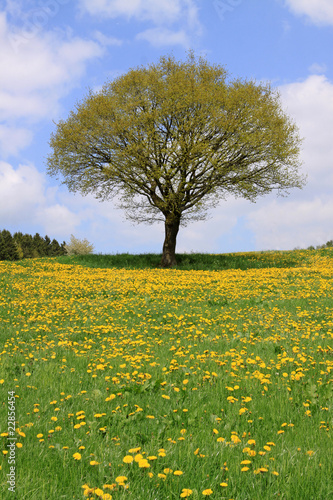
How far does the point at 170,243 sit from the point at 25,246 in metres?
78.4

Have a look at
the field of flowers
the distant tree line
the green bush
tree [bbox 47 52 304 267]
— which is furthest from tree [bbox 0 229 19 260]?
the field of flowers

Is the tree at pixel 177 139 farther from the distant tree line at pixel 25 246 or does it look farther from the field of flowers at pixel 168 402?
the distant tree line at pixel 25 246

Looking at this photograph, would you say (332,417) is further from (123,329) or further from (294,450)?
(123,329)

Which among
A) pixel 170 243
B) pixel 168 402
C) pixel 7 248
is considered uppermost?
pixel 7 248

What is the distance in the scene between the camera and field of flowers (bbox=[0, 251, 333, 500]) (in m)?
3.56

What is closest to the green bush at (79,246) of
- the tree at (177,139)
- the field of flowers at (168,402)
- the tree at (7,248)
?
the tree at (7,248)

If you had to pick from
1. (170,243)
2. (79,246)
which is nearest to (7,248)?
(79,246)

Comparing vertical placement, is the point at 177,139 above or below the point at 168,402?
above

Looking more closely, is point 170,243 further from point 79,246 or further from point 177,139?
point 79,246

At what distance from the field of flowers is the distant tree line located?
240ft

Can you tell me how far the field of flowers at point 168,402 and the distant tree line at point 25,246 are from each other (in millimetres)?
73131

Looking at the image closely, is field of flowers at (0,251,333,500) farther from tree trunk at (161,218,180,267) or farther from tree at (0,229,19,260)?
tree at (0,229,19,260)

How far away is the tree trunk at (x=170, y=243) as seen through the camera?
2989 centimetres

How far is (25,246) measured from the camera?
98.9m
